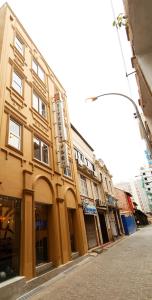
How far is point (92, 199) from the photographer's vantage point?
62.8ft

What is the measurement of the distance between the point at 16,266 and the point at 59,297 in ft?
6.78

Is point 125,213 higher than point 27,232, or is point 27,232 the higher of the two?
point 125,213

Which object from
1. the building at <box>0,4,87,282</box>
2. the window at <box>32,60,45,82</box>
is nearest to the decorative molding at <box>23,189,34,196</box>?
the building at <box>0,4,87,282</box>

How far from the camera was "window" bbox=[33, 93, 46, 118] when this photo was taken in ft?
41.9

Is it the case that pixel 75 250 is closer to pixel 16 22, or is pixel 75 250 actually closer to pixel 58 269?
pixel 58 269

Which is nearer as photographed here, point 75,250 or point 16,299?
point 16,299

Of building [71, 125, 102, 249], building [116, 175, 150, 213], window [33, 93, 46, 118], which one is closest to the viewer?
window [33, 93, 46, 118]

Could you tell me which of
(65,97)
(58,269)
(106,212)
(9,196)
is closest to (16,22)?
(65,97)

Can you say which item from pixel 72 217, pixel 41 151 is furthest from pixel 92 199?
pixel 41 151

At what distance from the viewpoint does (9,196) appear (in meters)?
7.89

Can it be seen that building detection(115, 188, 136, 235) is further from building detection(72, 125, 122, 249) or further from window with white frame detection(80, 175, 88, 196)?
window with white frame detection(80, 175, 88, 196)

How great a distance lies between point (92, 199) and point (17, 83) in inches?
509

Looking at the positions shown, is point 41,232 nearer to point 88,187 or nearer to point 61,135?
point 61,135

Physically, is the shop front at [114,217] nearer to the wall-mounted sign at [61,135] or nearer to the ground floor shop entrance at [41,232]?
the wall-mounted sign at [61,135]
